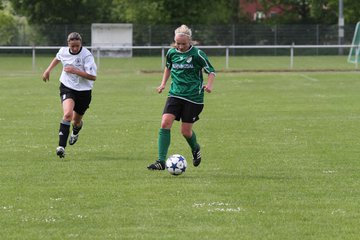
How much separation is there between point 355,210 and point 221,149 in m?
5.51

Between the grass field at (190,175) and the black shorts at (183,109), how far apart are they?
0.68 meters

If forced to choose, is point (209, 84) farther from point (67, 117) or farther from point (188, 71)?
point (67, 117)

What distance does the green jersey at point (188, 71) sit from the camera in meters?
11.7

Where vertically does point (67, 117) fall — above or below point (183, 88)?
below

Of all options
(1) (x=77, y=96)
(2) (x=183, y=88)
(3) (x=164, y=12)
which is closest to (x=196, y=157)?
(2) (x=183, y=88)

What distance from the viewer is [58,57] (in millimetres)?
13711

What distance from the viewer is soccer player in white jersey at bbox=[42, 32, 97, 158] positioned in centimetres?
1330

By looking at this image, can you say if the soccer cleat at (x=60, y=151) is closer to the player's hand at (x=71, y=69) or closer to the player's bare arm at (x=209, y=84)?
the player's hand at (x=71, y=69)

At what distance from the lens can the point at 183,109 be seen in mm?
11883

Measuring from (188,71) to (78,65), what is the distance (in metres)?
2.39

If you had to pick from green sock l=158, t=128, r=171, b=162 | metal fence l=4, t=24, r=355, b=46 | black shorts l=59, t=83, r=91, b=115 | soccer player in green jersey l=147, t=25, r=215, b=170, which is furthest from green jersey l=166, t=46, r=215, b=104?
metal fence l=4, t=24, r=355, b=46

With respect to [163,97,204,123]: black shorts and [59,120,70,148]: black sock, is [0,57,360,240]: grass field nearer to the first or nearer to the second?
[59,120,70,148]: black sock

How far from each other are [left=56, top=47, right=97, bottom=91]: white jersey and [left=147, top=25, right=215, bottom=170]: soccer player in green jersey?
6.24ft

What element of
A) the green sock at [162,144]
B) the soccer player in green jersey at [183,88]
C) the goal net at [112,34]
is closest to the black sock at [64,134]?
the soccer player in green jersey at [183,88]
